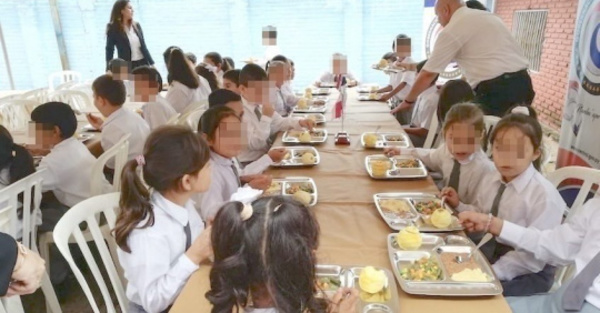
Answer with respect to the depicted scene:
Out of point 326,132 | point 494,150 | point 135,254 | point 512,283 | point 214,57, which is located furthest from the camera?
point 214,57

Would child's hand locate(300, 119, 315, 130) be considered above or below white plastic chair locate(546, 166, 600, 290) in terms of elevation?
above

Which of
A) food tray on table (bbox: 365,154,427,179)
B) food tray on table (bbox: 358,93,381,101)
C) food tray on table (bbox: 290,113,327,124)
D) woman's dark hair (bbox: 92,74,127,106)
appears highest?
woman's dark hair (bbox: 92,74,127,106)

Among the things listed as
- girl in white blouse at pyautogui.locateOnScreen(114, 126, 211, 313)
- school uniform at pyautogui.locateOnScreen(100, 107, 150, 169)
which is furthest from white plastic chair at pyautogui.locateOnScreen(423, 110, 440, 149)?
girl in white blouse at pyautogui.locateOnScreen(114, 126, 211, 313)

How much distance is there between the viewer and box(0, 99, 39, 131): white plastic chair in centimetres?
369

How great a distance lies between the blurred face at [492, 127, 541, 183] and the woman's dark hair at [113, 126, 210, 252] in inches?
45.2

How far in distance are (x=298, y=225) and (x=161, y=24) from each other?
271 inches

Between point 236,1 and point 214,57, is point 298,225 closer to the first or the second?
point 214,57

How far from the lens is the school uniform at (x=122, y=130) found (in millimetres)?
2723

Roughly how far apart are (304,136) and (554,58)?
4.06m

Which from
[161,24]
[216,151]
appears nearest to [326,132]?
[216,151]

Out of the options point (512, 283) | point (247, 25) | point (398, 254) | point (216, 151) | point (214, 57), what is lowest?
point (512, 283)

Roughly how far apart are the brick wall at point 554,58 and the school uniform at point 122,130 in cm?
461

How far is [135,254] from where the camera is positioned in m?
1.25

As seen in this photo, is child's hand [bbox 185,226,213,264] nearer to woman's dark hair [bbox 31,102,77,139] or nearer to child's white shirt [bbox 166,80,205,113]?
woman's dark hair [bbox 31,102,77,139]
